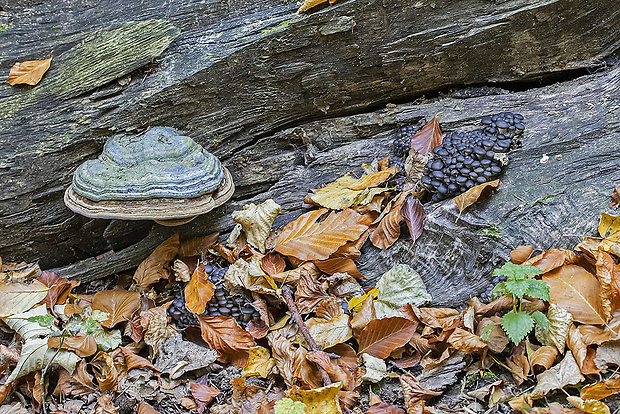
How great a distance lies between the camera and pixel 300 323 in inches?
121

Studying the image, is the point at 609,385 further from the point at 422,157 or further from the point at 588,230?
the point at 422,157

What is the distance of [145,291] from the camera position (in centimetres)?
378

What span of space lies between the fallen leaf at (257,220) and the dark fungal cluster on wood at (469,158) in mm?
1205

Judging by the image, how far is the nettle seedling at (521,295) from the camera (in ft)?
7.97

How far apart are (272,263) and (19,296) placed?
1.94 m

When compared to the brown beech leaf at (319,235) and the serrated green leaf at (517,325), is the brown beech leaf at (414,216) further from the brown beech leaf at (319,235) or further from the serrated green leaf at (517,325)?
the serrated green leaf at (517,325)

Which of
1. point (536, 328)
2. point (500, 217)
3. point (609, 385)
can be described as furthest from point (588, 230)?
point (609, 385)

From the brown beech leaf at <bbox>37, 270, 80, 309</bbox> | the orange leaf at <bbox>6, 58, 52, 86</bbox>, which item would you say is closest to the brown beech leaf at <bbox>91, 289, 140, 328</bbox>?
the brown beech leaf at <bbox>37, 270, 80, 309</bbox>

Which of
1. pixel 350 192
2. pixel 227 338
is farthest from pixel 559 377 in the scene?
pixel 227 338

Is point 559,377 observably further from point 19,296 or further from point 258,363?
point 19,296

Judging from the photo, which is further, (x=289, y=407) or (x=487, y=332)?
(x=487, y=332)

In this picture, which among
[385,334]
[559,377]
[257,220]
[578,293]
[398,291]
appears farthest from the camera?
[257,220]

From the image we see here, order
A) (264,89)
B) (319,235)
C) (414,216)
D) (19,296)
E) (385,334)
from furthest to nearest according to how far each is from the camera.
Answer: (264,89) < (19,296) < (319,235) < (414,216) < (385,334)

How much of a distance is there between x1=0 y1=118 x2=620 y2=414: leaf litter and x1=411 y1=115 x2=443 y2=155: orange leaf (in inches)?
0.6
